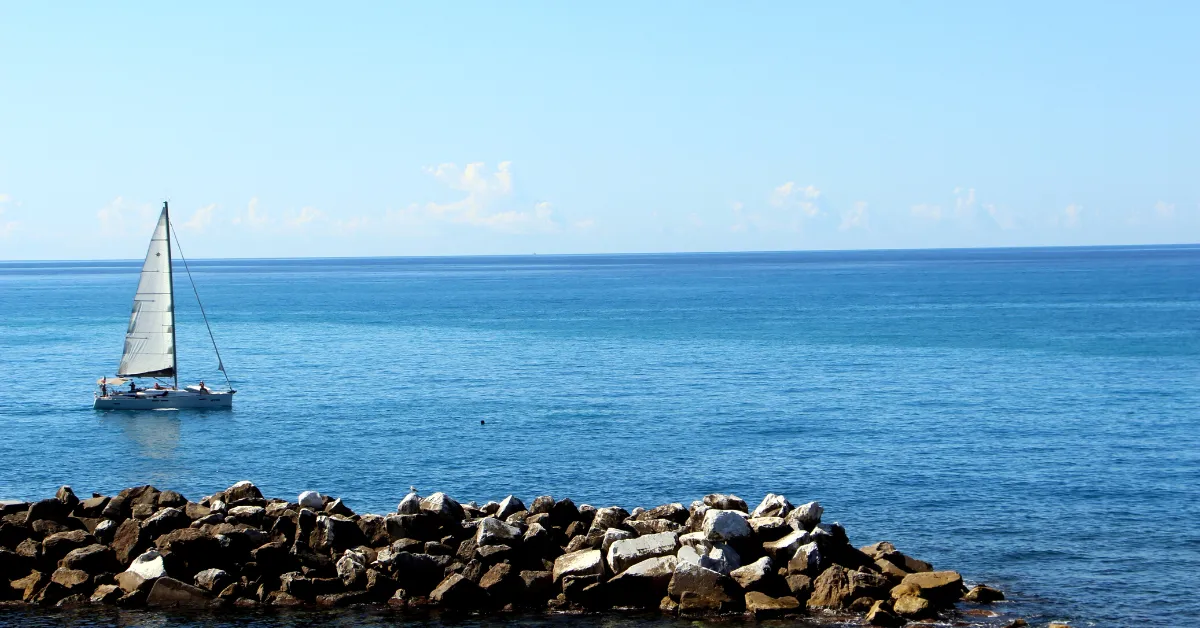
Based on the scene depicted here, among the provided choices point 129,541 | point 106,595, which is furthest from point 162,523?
point 106,595

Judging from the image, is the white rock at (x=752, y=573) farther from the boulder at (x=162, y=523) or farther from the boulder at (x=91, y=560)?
the boulder at (x=91, y=560)

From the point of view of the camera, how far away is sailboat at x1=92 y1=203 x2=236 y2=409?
80.9 m

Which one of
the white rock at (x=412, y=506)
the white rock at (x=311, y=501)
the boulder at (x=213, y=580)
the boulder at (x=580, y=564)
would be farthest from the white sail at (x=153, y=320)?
the boulder at (x=580, y=564)

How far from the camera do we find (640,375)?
314 ft

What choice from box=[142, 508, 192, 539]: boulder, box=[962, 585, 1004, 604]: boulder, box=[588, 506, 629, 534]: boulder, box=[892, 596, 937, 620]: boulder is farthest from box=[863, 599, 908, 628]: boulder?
box=[142, 508, 192, 539]: boulder

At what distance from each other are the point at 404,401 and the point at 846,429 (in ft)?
99.9

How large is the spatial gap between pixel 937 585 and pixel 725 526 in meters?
5.90

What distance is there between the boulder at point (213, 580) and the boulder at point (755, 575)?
14.3m

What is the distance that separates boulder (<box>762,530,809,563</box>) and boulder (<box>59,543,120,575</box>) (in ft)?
62.5

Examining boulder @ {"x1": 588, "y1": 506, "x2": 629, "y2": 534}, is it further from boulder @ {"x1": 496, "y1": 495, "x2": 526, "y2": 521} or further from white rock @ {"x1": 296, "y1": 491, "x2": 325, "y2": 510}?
white rock @ {"x1": 296, "y1": 491, "x2": 325, "y2": 510}

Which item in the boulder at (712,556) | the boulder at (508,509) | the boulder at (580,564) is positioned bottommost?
the boulder at (580,564)

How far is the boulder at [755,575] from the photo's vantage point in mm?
33312

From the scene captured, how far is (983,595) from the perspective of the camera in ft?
112

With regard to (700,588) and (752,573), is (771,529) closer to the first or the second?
(752,573)
